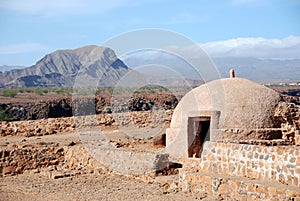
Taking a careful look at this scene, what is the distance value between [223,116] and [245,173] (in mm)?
3096

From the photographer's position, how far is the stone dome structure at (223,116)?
12555 mm

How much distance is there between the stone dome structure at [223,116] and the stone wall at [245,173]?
5.45ft

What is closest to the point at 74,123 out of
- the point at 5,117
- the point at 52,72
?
the point at 5,117

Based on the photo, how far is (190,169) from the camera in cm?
1128

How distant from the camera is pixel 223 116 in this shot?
41.8 feet

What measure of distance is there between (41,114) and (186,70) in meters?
23.9

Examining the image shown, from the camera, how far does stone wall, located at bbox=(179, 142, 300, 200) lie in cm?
854

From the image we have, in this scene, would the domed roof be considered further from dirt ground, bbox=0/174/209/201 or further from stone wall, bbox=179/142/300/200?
dirt ground, bbox=0/174/209/201

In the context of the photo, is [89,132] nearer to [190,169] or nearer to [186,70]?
[186,70]

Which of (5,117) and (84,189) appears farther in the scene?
(5,117)

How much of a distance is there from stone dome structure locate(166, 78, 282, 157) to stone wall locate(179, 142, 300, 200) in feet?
5.45

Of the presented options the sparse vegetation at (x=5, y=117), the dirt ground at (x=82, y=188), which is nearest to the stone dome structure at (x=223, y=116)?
the dirt ground at (x=82, y=188)

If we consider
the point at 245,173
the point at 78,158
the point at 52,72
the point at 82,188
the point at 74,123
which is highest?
the point at 52,72

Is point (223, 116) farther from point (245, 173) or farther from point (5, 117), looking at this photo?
point (5, 117)
